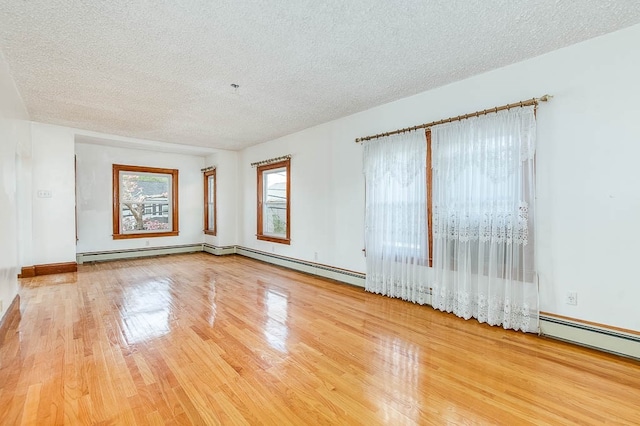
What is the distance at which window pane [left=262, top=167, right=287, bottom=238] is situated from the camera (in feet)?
20.0

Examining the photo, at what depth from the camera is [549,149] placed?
107 inches

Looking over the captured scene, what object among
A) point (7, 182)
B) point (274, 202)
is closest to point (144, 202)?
point (274, 202)

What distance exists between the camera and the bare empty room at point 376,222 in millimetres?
1950

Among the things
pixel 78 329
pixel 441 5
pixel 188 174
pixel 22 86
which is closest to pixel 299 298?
pixel 78 329

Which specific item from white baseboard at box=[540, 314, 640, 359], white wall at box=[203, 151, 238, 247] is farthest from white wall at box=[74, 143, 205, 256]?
white baseboard at box=[540, 314, 640, 359]

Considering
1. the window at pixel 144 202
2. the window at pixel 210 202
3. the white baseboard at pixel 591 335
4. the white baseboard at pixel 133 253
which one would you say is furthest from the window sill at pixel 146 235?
the white baseboard at pixel 591 335

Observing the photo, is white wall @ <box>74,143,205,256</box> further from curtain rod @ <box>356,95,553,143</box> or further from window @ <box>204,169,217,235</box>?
curtain rod @ <box>356,95,553,143</box>

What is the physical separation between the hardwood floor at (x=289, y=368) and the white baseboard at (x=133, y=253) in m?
2.87

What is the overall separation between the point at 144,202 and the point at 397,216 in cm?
608

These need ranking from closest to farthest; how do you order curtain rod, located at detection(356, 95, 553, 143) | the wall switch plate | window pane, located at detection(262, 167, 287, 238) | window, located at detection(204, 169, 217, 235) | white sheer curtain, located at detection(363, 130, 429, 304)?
the wall switch plate < curtain rod, located at detection(356, 95, 553, 143) < white sheer curtain, located at detection(363, 130, 429, 304) < window pane, located at detection(262, 167, 287, 238) < window, located at detection(204, 169, 217, 235)

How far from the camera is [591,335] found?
249cm

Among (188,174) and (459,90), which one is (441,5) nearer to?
(459,90)

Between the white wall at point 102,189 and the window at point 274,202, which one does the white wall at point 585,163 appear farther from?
the white wall at point 102,189

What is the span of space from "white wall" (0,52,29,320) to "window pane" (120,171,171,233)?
317 cm
